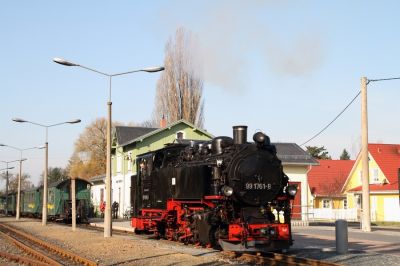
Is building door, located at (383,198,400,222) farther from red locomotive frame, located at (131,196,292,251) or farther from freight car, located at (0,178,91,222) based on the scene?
red locomotive frame, located at (131,196,292,251)

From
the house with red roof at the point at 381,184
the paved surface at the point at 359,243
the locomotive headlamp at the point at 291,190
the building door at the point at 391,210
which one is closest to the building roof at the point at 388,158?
the house with red roof at the point at 381,184

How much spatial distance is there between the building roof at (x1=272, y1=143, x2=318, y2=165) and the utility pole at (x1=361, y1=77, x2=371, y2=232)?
11233 mm

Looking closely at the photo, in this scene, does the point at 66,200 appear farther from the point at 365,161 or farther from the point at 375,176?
the point at 375,176

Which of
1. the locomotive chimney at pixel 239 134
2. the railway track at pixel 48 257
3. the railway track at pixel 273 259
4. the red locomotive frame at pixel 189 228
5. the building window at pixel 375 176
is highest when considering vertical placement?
the locomotive chimney at pixel 239 134

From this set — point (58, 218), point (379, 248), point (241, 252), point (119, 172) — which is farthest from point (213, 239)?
point (119, 172)

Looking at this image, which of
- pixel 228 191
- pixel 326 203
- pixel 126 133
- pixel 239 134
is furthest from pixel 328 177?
pixel 228 191

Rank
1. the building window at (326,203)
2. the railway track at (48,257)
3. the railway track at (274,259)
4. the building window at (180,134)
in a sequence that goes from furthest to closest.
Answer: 1. the building window at (326,203)
2. the building window at (180,134)
3. the railway track at (48,257)
4. the railway track at (274,259)

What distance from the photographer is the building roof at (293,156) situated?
36.7m

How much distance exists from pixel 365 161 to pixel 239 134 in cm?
1091

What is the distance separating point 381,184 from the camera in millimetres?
→ 44844

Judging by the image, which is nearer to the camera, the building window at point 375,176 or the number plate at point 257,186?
the number plate at point 257,186

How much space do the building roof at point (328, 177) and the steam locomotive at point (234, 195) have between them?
39.6 m

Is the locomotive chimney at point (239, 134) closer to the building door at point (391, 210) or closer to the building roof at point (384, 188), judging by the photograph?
the building roof at point (384, 188)

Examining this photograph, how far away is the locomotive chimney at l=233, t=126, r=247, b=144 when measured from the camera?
15.4 metres
